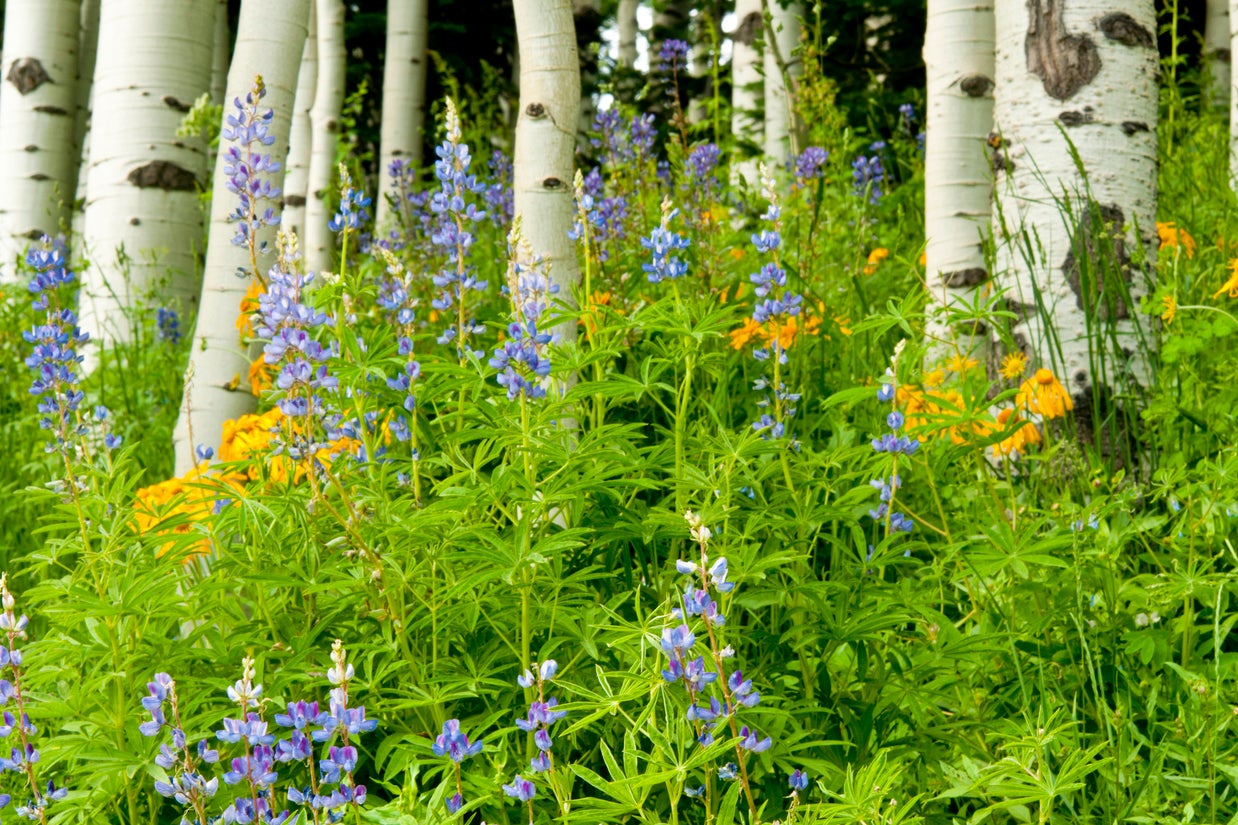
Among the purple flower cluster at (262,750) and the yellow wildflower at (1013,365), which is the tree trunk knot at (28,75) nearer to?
the yellow wildflower at (1013,365)

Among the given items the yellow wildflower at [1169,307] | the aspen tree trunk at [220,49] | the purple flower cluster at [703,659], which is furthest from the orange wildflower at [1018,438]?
the aspen tree trunk at [220,49]

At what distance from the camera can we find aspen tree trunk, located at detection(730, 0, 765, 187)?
767 centimetres

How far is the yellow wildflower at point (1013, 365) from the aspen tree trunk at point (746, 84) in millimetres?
4732

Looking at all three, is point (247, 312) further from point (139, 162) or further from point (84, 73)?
point (84, 73)

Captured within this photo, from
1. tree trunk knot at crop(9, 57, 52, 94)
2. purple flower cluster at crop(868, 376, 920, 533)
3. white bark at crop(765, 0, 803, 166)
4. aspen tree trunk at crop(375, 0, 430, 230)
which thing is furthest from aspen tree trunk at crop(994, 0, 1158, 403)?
aspen tree trunk at crop(375, 0, 430, 230)

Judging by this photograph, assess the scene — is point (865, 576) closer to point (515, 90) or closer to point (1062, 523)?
point (1062, 523)

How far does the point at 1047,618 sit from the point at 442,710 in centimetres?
102

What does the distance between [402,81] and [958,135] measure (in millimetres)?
5539

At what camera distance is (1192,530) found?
1.92 m

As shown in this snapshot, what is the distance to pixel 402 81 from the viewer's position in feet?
27.7

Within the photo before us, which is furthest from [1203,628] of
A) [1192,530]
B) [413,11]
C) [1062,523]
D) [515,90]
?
[515,90]

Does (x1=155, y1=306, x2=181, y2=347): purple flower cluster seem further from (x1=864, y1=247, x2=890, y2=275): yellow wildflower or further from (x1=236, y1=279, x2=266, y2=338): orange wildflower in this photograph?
(x1=864, y1=247, x2=890, y2=275): yellow wildflower

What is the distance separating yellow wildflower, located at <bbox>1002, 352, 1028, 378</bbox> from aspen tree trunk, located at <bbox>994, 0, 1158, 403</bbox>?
7cm

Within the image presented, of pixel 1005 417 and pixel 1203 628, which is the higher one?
pixel 1005 417
